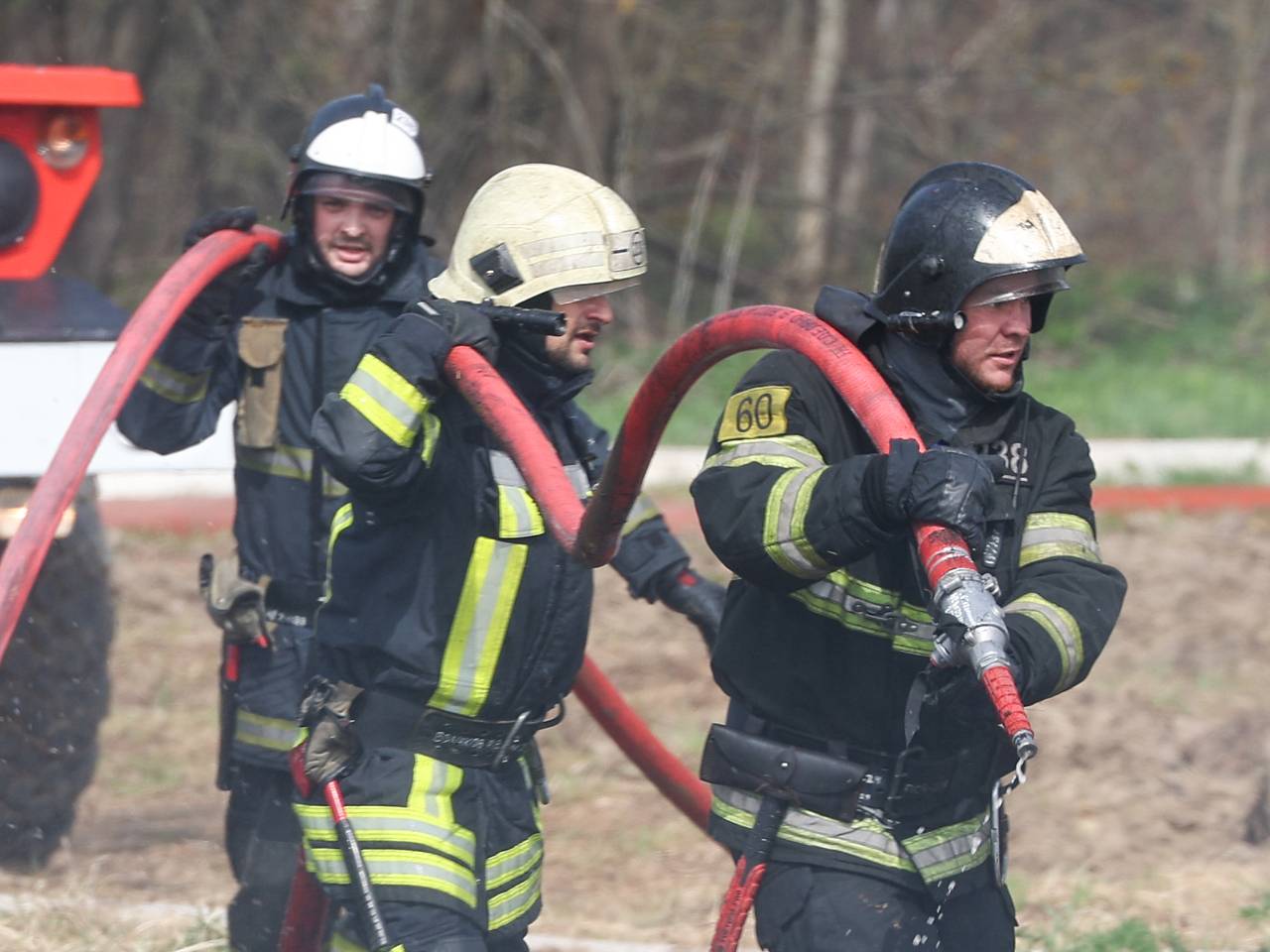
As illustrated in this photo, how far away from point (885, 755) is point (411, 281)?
1.76 metres

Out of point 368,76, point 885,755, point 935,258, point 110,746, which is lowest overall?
point 110,746

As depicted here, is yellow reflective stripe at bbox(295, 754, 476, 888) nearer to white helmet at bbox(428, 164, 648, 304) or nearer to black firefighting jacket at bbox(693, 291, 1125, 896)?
black firefighting jacket at bbox(693, 291, 1125, 896)

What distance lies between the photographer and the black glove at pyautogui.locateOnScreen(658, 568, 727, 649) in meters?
4.36

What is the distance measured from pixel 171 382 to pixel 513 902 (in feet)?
5.00

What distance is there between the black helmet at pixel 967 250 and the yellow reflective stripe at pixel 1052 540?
14.8 inches

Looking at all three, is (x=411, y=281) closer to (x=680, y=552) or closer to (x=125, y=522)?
(x=680, y=552)

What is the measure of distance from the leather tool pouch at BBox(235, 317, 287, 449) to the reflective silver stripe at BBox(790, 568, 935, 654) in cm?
157

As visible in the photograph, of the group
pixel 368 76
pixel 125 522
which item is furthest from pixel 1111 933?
pixel 368 76

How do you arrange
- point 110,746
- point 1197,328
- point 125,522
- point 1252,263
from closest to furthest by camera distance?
point 110,746, point 125,522, point 1197,328, point 1252,263

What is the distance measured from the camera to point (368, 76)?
13.2 meters

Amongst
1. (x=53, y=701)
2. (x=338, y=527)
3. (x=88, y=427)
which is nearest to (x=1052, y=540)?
(x=338, y=527)

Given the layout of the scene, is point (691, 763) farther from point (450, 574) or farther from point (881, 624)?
point (881, 624)

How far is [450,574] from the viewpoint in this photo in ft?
12.0

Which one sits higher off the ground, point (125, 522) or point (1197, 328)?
point (1197, 328)
